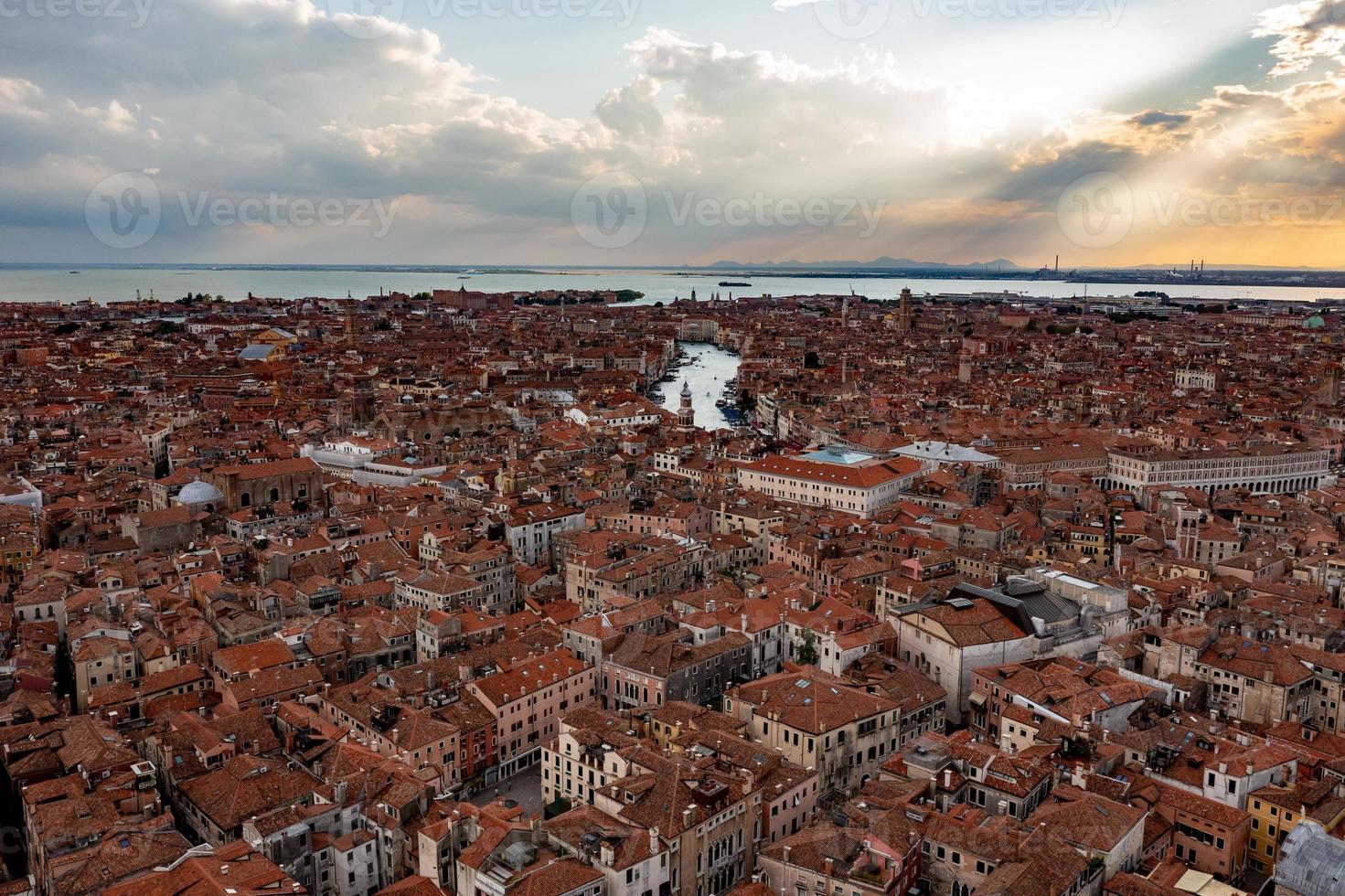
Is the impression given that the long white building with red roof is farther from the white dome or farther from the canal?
the white dome

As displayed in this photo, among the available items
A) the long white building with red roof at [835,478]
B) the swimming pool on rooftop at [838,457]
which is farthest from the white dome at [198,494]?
the swimming pool on rooftop at [838,457]

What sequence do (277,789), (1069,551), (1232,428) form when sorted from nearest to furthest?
(277,789)
(1069,551)
(1232,428)

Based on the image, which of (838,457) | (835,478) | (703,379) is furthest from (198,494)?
(703,379)

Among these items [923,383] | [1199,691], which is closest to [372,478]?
[1199,691]

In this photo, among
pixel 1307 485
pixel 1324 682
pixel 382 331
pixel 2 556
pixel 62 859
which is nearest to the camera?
pixel 62 859

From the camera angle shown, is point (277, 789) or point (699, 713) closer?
point (277, 789)

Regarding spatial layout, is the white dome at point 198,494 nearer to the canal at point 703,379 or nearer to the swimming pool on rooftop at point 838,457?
the swimming pool on rooftop at point 838,457

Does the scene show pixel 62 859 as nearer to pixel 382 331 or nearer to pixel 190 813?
pixel 190 813
